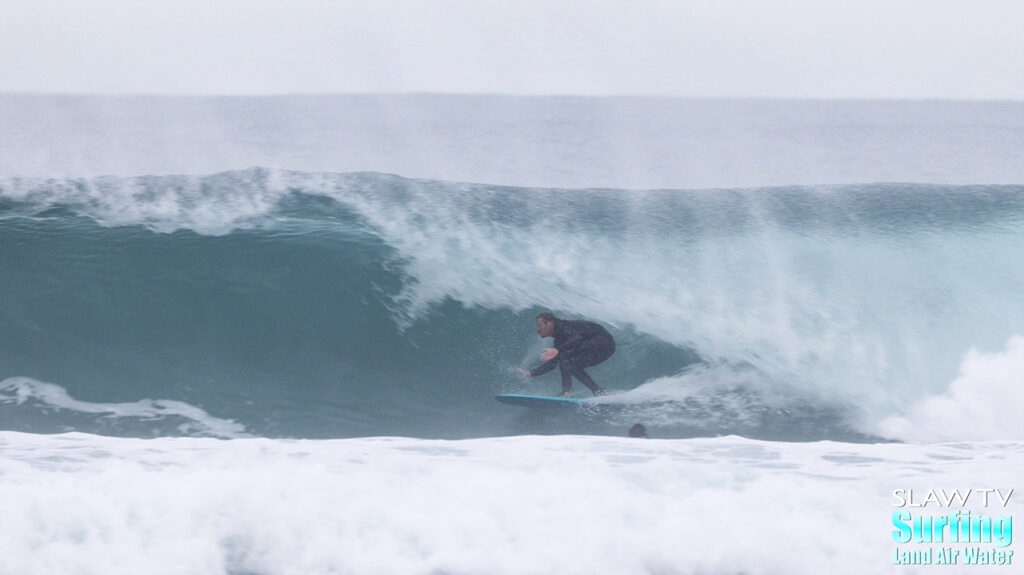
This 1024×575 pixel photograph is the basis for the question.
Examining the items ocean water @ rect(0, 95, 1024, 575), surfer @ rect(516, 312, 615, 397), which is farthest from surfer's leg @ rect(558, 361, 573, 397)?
ocean water @ rect(0, 95, 1024, 575)

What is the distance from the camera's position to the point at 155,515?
12.9ft

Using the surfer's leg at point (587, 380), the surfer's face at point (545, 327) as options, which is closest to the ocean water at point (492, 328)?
the surfer's leg at point (587, 380)

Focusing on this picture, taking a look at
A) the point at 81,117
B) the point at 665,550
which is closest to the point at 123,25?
the point at 81,117

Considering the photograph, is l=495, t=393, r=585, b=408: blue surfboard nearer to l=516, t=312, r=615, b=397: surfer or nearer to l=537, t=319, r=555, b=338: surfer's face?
l=516, t=312, r=615, b=397: surfer

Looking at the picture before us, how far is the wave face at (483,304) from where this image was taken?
541cm

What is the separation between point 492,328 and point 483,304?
0.25 metres

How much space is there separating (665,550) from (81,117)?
5.88 metres

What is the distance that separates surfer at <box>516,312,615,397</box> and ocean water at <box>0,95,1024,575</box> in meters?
0.23

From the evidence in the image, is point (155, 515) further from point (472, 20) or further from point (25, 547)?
point (472, 20)

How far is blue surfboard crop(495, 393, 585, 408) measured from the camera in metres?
5.11

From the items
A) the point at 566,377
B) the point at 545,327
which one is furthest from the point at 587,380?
the point at 545,327

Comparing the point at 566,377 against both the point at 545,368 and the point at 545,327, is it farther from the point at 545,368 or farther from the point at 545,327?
the point at 545,327

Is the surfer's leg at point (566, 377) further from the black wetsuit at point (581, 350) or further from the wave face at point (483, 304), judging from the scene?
the wave face at point (483, 304)

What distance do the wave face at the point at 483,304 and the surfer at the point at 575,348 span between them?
8.2 inches
